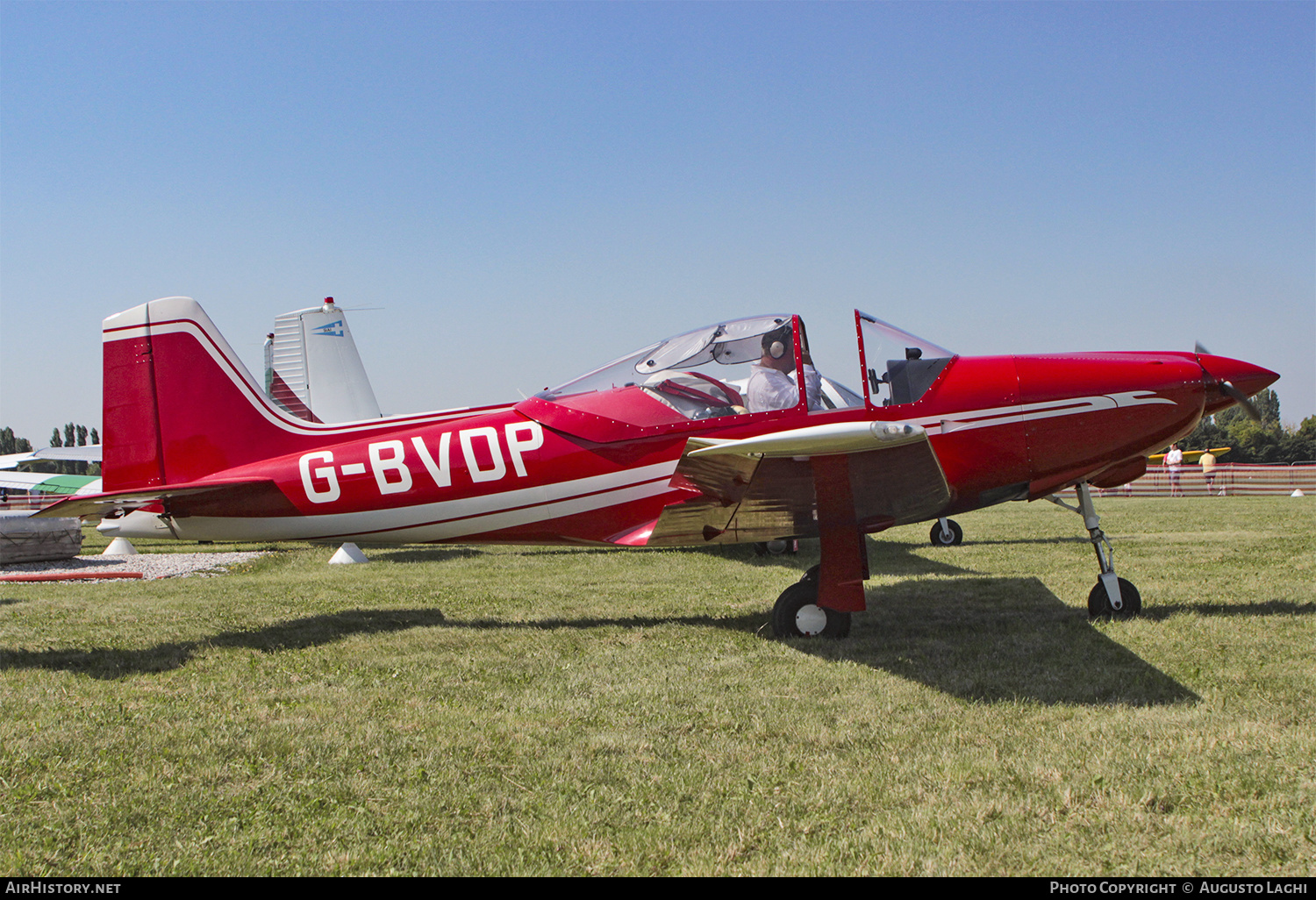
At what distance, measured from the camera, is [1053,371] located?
6270mm

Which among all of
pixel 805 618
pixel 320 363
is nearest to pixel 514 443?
pixel 805 618

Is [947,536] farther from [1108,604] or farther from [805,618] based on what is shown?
[805,618]

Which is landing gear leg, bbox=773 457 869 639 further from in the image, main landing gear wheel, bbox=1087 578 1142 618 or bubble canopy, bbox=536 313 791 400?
main landing gear wheel, bbox=1087 578 1142 618

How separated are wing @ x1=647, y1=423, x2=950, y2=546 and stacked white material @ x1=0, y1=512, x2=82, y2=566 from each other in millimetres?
11034

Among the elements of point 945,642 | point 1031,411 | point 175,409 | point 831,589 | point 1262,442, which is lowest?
point 1262,442

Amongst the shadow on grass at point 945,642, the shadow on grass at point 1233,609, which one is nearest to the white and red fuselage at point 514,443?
the shadow on grass at point 945,642

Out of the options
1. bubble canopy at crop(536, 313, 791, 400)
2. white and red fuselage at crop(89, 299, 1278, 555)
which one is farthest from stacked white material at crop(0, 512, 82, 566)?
bubble canopy at crop(536, 313, 791, 400)

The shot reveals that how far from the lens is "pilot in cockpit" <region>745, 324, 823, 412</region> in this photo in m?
6.19

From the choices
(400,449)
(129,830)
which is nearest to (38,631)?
(400,449)

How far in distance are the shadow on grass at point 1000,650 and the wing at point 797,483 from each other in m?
0.88

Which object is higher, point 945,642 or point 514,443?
point 514,443

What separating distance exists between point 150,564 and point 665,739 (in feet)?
36.9

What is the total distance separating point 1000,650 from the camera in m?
5.60
